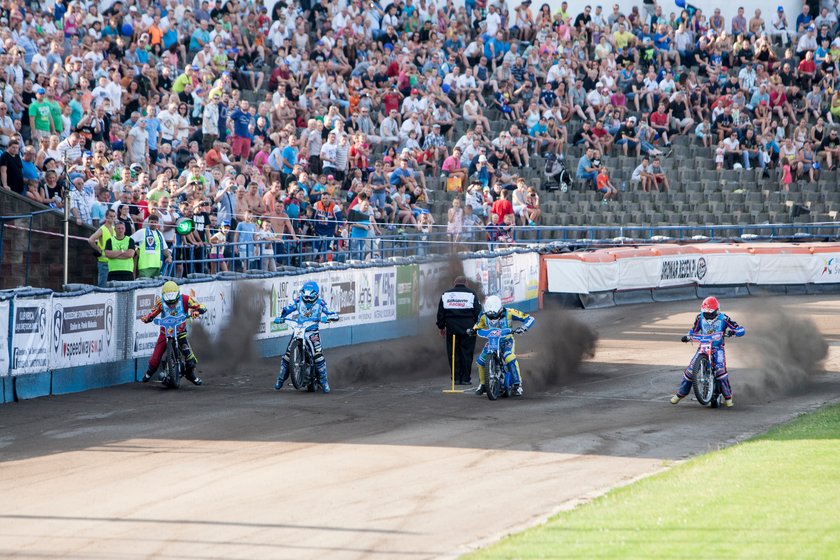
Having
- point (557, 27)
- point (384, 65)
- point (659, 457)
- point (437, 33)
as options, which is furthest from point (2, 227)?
point (557, 27)

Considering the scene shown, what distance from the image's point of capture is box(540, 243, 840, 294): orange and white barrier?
106ft

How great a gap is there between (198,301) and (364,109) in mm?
11166

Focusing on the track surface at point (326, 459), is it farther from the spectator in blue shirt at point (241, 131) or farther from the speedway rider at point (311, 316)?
the spectator in blue shirt at point (241, 131)

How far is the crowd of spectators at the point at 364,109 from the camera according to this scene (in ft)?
81.0

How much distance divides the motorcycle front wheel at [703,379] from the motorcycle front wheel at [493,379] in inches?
112

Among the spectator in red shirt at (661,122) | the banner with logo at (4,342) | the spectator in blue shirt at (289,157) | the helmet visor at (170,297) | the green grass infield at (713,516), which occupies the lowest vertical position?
the green grass infield at (713,516)

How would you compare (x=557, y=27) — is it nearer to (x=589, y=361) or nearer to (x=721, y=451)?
(x=589, y=361)

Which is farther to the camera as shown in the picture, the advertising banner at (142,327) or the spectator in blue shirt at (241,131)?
the spectator in blue shirt at (241,131)

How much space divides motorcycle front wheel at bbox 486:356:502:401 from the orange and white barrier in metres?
13.2

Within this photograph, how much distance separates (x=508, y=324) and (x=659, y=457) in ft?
17.0

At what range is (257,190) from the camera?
1032 inches

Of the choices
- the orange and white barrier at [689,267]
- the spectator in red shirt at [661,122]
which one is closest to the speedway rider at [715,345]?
the orange and white barrier at [689,267]

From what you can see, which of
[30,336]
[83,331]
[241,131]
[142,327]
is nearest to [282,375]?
[142,327]

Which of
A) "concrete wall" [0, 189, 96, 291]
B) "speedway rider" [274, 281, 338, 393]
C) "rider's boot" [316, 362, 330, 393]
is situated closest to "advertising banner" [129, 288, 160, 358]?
"concrete wall" [0, 189, 96, 291]
